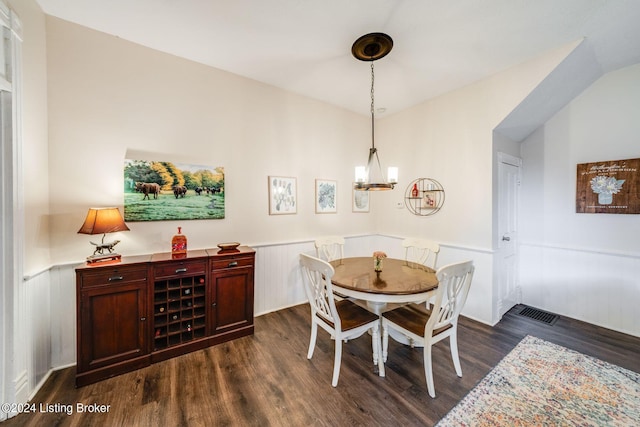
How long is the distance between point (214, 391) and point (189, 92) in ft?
9.65

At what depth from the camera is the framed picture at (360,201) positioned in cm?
409

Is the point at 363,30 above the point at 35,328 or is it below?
above

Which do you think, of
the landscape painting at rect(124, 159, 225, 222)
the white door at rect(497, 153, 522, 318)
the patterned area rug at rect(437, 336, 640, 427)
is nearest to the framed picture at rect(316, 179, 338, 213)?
the landscape painting at rect(124, 159, 225, 222)

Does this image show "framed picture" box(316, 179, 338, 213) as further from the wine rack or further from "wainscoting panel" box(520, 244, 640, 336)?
"wainscoting panel" box(520, 244, 640, 336)

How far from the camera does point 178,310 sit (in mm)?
2307

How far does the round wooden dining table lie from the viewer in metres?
1.92

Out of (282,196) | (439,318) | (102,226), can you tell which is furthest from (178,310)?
(439,318)

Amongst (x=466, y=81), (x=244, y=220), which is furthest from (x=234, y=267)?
(x=466, y=81)

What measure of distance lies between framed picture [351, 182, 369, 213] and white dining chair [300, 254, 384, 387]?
2086mm

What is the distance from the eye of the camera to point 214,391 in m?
1.88

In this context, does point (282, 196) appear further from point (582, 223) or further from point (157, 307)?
point (582, 223)

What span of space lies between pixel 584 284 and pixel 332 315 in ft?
11.1

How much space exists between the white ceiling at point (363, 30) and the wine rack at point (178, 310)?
7.63 feet

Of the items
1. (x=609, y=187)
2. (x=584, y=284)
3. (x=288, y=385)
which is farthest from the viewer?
(x=584, y=284)
